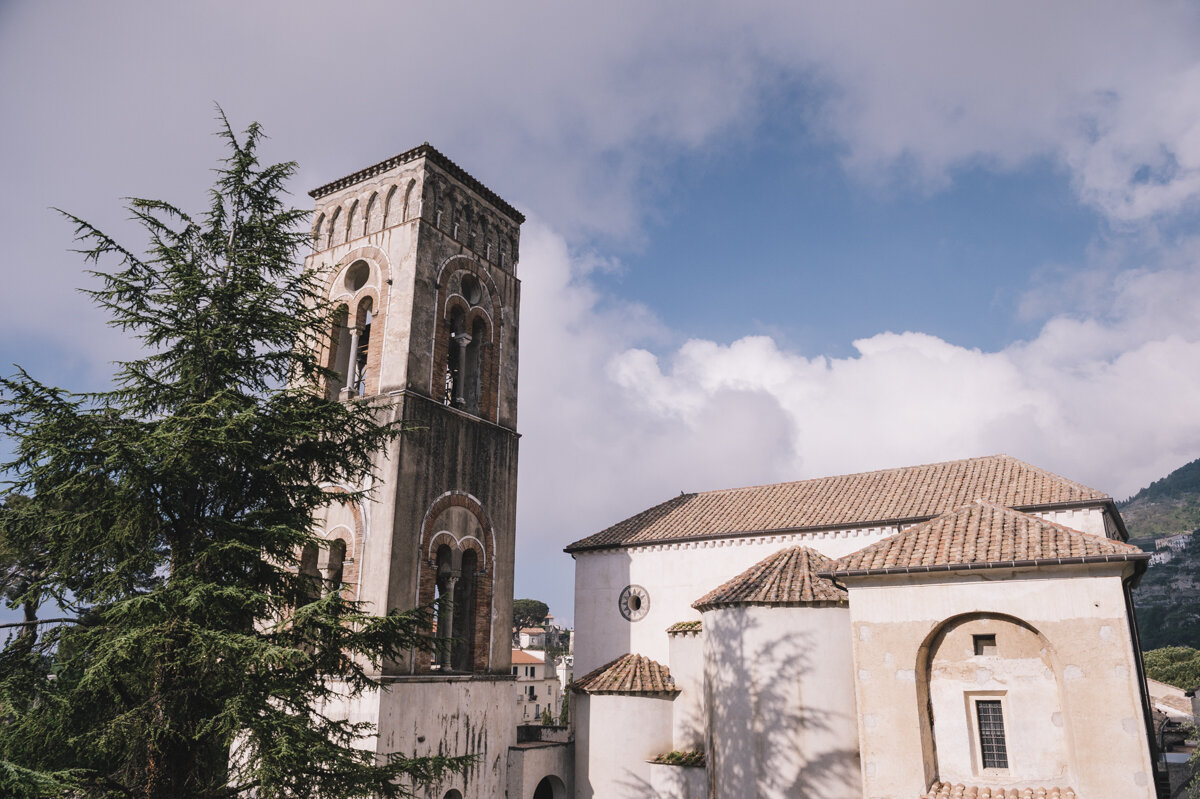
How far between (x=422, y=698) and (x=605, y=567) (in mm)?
7567

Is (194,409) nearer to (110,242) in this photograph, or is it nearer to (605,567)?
(110,242)

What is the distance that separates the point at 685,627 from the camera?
57.6 feet

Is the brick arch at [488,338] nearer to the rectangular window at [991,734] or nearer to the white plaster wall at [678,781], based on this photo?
the white plaster wall at [678,781]

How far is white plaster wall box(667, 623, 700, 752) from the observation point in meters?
16.7

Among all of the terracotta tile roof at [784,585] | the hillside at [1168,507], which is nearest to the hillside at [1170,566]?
the hillside at [1168,507]

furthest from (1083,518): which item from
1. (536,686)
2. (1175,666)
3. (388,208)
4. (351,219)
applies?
(1175,666)

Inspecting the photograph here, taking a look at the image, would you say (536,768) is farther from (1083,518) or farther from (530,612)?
(530,612)

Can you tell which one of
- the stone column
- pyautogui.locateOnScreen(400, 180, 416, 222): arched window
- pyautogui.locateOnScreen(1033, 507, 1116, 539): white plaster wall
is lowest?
pyautogui.locateOnScreen(1033, 507, 1116, 539): white plaster wall

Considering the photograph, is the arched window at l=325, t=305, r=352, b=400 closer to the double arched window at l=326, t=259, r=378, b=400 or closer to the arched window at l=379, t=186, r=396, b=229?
the double arched window at l=326, t=259, r=378, b=400

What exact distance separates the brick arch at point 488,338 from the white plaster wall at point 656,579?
227 inches

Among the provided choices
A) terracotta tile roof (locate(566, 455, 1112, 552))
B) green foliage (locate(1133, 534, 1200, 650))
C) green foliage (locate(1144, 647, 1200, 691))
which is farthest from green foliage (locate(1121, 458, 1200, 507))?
terracotta tile roof (locate(566, 455, 1112, 552))

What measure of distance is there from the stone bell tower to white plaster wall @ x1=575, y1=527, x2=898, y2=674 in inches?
169

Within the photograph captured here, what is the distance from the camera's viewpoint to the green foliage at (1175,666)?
45.5 meters

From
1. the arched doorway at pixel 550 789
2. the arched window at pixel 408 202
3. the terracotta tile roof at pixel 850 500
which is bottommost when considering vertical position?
the arched doorway at pixel 550 789
